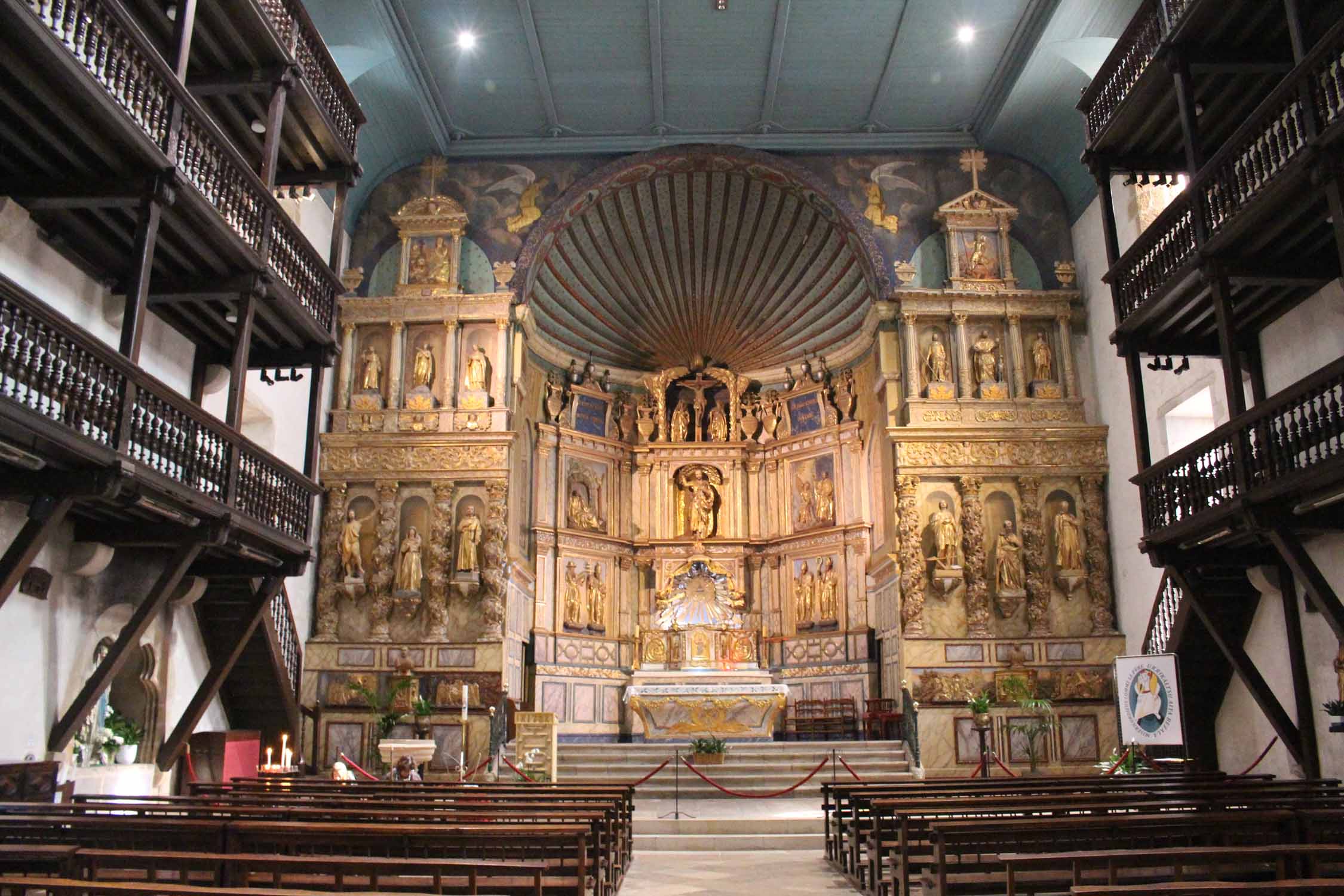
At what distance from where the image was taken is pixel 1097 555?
18.9m

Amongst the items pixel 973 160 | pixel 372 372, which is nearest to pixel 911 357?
pixel 973 160

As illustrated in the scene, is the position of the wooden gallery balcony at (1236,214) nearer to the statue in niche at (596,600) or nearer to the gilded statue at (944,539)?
the gilded statue at (944,539)

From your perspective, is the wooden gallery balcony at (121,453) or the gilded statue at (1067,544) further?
the gilded statue at (1067,544)

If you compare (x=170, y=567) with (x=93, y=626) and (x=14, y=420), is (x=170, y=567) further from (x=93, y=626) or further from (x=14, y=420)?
(x=14, y=420)

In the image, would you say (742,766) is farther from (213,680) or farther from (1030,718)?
(213,680)

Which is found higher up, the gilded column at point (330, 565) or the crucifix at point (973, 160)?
the crucifix at point (973, 160)

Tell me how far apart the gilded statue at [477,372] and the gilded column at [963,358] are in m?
8.49

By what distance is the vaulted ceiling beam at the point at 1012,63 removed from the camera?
17.8 metres

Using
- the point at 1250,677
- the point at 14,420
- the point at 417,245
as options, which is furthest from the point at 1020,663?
the point at 14,420

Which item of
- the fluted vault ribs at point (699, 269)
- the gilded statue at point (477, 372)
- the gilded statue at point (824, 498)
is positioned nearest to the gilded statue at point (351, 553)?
the gilded statue at point (477, 372)

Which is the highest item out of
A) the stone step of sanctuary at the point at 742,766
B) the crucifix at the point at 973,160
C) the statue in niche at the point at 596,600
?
the crucifix at the point at 973,160

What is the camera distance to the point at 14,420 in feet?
25.5

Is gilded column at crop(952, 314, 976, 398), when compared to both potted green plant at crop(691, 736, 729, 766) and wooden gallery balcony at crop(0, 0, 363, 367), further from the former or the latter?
wooden gallery balcony at crop(0, 0, 363, 367)

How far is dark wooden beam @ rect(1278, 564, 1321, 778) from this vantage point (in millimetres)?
11914
